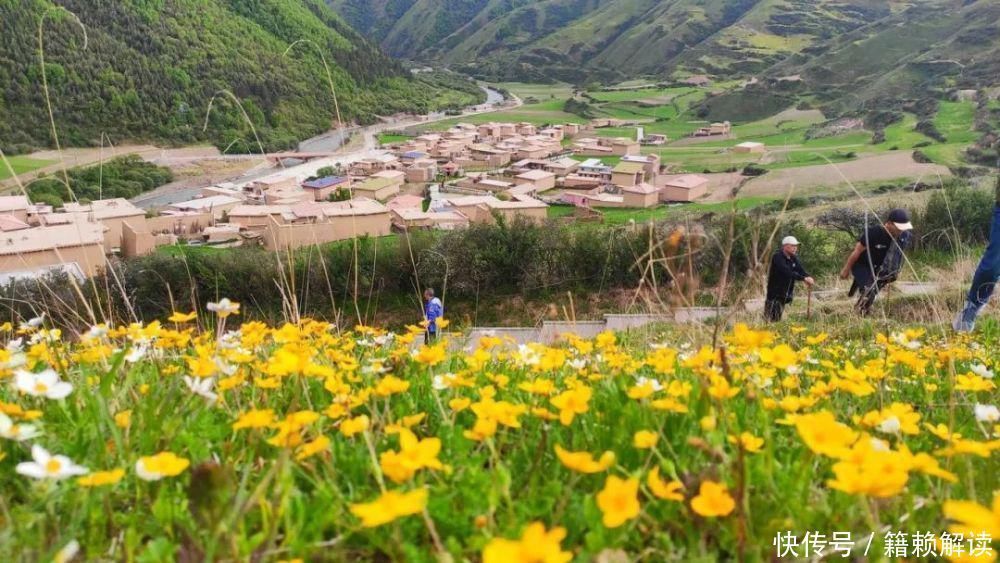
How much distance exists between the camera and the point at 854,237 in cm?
2103

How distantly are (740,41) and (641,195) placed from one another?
95.4m

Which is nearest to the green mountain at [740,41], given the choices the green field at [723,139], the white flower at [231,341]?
the green field at [723,139]

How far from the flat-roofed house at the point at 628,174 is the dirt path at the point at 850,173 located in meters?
8.85

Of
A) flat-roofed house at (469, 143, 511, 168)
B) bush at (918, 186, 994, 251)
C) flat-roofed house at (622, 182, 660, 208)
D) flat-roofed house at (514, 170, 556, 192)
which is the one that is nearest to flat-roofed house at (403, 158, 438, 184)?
flat-roofed house at (469, 143, 511, 168)

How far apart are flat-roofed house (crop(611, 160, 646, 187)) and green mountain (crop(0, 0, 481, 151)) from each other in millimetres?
26485

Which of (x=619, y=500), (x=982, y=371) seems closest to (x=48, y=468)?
(x=619, y=500)

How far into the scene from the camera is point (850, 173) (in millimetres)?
41750

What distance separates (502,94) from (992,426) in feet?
440

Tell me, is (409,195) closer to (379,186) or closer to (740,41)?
(379,186)

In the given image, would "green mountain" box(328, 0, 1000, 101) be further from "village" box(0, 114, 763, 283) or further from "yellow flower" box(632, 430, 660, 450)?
"yellow flower" box(632, 430, 660, 450)

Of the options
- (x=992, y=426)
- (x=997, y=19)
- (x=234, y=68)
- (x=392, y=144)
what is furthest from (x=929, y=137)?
(x=234, y=68)

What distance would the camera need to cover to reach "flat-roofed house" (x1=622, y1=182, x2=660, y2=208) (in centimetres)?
4522

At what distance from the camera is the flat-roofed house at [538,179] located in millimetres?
54312

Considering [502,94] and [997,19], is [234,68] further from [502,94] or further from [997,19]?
[997,19]
